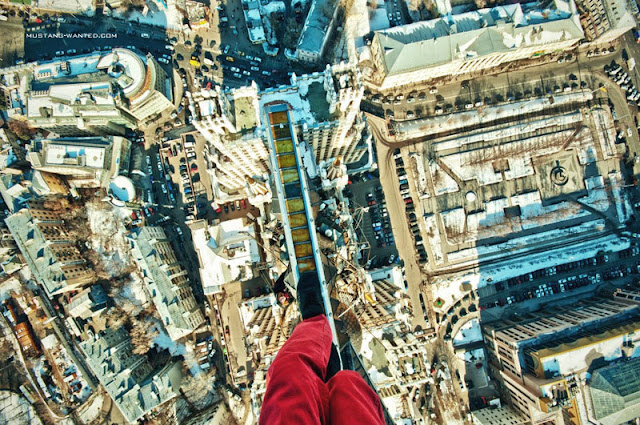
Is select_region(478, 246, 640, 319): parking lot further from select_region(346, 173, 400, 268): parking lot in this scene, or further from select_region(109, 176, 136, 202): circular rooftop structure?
select_region(109, 176, 136, 202): circular rooftop structure

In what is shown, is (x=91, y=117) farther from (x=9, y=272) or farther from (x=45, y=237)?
(x=9, y=272)

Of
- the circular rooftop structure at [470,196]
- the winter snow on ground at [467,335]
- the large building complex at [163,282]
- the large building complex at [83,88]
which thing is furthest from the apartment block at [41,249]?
the circular rooftop structure at [470,196]

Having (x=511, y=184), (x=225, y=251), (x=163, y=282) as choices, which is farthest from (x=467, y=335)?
(x=163, y=282)

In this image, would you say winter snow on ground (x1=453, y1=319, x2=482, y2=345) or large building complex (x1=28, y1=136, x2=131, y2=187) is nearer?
large building complex (x1=28, y1=136, x2=131, y2=187)

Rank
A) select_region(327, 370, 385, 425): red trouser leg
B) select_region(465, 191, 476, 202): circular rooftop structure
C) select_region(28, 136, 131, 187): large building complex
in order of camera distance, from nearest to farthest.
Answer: select_region(327, 370, 385, 425): red trouser leg < select_region(28, 136, 131, 187): large building complex < select_region(465, 191, 476, 202): circular rooftop structure

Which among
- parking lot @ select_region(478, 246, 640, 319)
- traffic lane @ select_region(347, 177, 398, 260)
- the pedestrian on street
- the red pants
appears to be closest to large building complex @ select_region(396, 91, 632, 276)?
parking lot @ select_region(478, 246, 640, 319)

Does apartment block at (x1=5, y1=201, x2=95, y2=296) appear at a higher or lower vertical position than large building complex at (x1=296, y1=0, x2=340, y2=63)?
lower
